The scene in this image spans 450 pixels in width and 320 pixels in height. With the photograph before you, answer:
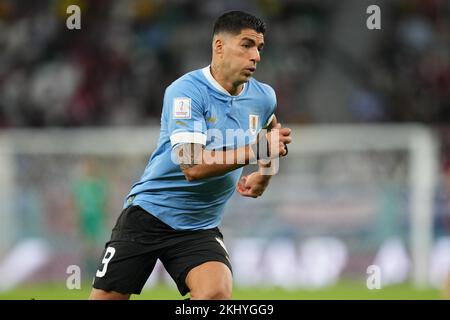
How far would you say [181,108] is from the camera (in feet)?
22.1

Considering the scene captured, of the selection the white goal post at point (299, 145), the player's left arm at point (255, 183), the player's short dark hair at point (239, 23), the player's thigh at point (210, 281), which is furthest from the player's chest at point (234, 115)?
the white goal post at point (299, 145)

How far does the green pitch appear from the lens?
13242 mm

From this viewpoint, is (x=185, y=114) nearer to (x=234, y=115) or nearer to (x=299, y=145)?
(x=234, y=115)

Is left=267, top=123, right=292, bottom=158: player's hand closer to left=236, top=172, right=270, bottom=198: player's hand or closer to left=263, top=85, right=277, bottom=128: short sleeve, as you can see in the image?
left=236, top=172, right=270, bottom=198: player's hand

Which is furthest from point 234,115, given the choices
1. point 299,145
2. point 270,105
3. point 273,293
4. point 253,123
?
point 299,145

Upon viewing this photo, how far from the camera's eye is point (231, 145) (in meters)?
6.92

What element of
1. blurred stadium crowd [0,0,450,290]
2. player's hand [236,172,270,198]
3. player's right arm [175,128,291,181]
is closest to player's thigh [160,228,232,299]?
player's hand [236,172,270,198]

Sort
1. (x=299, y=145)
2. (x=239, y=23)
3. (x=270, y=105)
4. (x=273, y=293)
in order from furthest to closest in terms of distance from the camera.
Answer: (x=299, y=145) < (x=273, y=293) < (x=270, y=105) < (x=239, y=23)

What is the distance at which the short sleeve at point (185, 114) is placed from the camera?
6.63 metres

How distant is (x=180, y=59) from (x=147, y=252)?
496 inches

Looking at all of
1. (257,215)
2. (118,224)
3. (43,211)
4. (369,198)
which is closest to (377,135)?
(369,198)

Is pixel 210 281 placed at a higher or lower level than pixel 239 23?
lower
